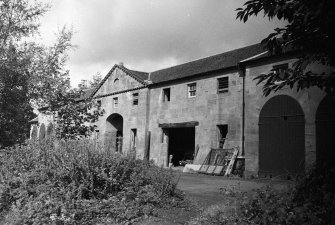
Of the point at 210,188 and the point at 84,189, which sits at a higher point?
the point at 84,189

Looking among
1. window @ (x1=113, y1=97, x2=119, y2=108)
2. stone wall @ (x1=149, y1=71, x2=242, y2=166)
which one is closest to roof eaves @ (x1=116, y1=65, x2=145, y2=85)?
stone wall @ (x1=149, y1=71, x2=242, y2=166)

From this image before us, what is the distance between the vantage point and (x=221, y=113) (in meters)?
20.4

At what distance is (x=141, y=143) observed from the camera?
85.0ft

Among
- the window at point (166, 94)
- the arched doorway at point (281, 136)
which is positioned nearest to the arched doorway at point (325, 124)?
the arched doorway at point (281, 136)

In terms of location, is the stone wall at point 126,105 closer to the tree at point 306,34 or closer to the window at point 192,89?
the window at point 192,89

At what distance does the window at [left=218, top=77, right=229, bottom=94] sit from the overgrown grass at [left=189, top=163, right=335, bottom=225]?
14729 millimetres

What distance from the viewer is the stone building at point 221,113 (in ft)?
52.1

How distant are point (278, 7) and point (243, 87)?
15.0 m

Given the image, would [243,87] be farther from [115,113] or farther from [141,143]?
[115,113]

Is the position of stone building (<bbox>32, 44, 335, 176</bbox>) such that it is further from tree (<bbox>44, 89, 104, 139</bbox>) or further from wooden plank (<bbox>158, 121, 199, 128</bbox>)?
tree (<bbox>44, 89, 104, 139</bbox>)

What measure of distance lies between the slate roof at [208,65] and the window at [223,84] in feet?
2.40

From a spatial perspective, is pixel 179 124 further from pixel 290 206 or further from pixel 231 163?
pixel 290 206

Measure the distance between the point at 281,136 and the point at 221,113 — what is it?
4507 millimetres

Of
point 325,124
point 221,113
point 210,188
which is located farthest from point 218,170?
point 210,188
